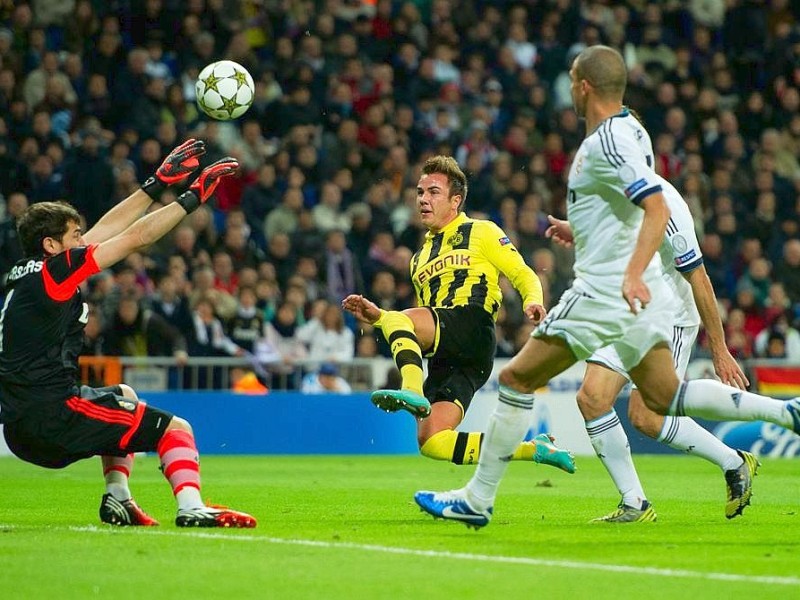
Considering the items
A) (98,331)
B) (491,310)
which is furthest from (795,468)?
(98,331)

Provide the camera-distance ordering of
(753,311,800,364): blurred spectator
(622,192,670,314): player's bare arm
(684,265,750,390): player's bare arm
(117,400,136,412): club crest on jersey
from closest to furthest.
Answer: (622,192,670,314): player's bare arm
(117,400,136,412): club crest on jersey
(684,265,750,390): player's bare arm
(753,311,800,364): blurred spectator

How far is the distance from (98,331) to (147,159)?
2350 millimetres

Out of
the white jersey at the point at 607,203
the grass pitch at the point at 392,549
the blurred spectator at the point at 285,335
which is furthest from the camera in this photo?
the blurred spectator at the point at 285,335

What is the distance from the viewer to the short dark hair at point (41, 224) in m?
7.65

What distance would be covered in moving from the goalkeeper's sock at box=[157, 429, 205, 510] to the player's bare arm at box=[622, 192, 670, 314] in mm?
2472

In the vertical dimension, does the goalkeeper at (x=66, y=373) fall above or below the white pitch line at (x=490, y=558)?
above

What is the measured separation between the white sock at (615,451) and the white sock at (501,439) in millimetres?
1543

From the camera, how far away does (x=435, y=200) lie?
32.5 feet

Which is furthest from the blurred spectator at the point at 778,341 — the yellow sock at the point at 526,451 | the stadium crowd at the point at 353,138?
the yellow sock at the point at 526,451

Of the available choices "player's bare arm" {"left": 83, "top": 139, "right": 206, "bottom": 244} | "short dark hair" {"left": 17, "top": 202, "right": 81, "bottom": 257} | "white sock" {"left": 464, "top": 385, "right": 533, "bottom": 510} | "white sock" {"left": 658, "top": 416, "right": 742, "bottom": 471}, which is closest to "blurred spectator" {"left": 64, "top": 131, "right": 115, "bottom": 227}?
"player's bare arm" {"left": 83, "top": 139, "right": 206, "bottom": 244}

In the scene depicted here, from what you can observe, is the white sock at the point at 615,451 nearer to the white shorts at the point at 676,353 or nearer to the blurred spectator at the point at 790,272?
the white shorts at the point at 676,353

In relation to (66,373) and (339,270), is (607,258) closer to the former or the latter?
(66,373)

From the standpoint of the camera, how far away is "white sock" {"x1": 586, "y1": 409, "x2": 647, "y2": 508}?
8758 mm

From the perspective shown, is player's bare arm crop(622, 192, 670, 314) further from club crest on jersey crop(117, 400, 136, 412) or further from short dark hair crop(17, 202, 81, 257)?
short dark hair crop(17, 202, 81, 257)
